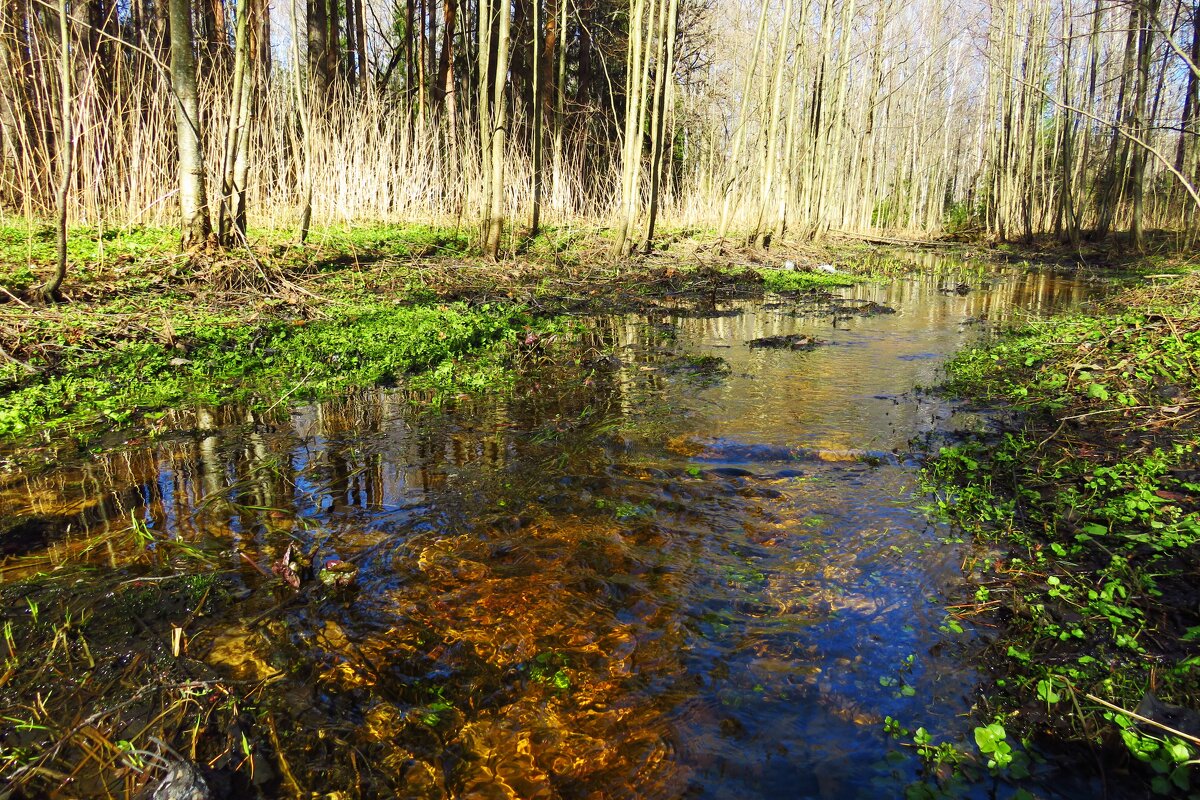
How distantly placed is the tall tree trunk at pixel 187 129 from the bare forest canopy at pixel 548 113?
23mm

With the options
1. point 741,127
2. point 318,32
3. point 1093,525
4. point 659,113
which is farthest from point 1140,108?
point 318,32

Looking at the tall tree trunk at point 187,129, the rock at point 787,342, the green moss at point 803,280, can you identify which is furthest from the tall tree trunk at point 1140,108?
the tall tree trunk at point 187,129

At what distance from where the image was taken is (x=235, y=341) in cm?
509

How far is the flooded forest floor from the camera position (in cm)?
167

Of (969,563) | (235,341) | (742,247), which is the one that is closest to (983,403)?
(969,563)

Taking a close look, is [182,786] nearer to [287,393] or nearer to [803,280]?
[287,393]

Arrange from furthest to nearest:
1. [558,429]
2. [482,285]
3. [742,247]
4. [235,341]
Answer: [742,247], [482,285], [235,341], [558,429]

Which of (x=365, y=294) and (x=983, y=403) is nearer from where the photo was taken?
(x=983, y=403)

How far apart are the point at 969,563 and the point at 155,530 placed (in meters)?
3.18

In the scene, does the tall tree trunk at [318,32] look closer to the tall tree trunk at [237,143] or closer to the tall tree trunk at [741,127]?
the tall tree trunk at [237,143]

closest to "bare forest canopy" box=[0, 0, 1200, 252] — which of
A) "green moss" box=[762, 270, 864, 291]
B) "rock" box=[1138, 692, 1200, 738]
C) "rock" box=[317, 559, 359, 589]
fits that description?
"green moss" box=[762, 270, 864, 291]

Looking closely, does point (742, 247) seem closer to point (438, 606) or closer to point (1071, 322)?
point (1071, 322)

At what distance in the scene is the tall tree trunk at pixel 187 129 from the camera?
6445 millimetres

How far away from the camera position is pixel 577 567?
2537 millimetres
